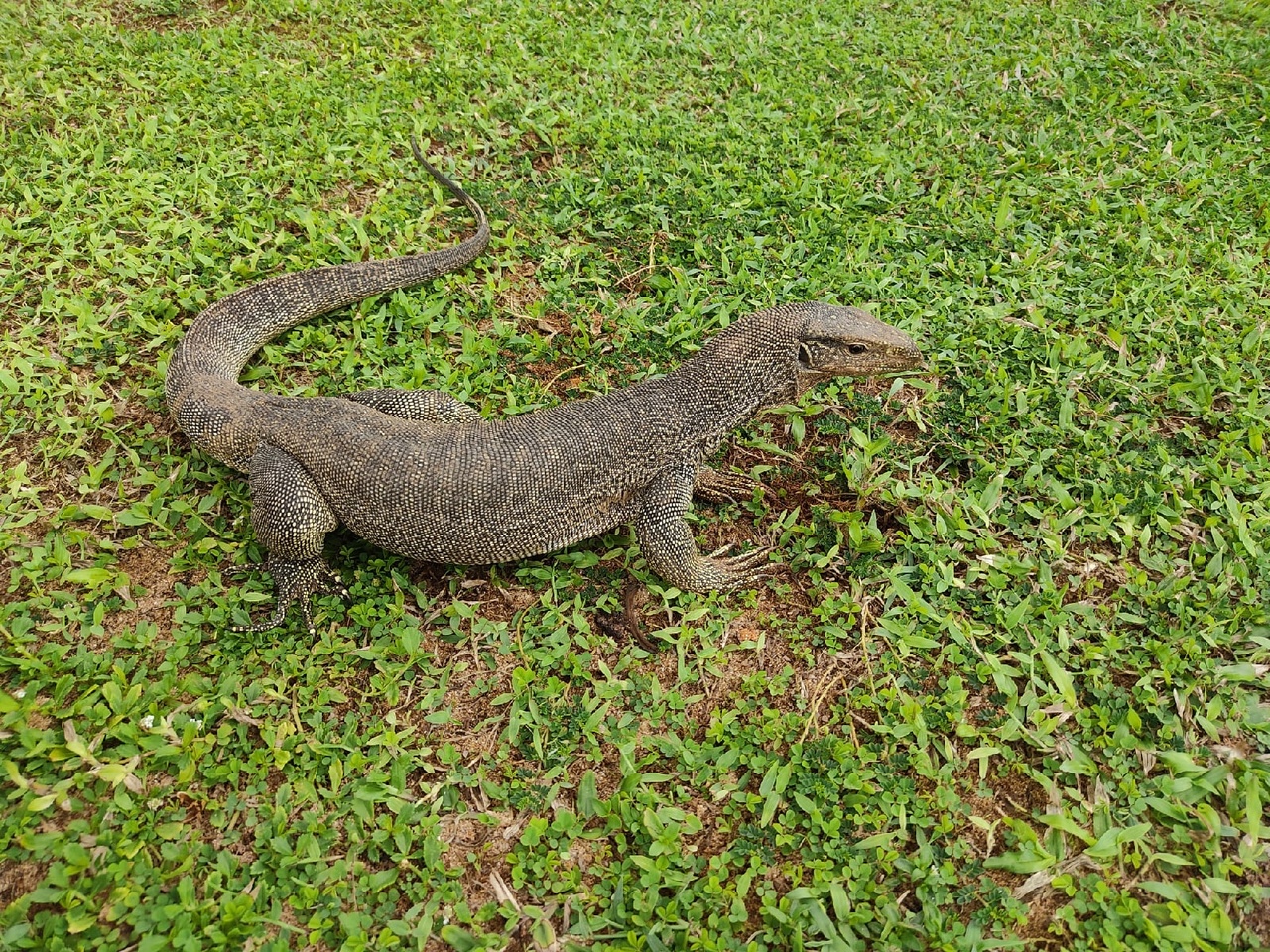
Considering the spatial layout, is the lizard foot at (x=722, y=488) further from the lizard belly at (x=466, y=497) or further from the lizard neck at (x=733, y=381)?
the lizard belly at (x=466, y=497)

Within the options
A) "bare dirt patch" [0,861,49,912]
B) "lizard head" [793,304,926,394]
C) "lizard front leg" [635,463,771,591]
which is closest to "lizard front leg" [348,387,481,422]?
"lizard front leg" [635,463,771,591]

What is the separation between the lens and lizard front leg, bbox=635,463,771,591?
4137mm

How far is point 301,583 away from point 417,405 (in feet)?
3.78

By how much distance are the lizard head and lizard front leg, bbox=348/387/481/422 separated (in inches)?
72.0

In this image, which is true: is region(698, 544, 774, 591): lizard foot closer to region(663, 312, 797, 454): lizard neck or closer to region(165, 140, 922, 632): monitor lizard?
region(165, 140, 922, 632): monitor lizard

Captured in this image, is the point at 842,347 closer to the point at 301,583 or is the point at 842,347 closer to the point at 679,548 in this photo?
the point at 679,548

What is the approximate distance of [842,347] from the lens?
14.2 ft

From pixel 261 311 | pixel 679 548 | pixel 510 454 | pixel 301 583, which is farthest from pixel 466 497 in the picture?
pixel 261 311

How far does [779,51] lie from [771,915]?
7279mm

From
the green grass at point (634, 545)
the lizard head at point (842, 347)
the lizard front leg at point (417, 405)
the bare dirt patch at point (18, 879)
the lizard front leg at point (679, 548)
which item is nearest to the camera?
the bare dirt patch at point (18, 879)

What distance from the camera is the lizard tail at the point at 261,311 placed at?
440 cm

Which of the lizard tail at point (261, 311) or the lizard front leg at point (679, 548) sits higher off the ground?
the lizard tail at point (261, 311)

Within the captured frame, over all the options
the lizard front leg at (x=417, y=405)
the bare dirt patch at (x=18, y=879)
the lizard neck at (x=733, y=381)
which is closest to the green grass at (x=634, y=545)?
the bare dirt patch at (x=18, y=879)

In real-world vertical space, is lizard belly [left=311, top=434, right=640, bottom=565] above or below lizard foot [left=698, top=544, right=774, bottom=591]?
above
